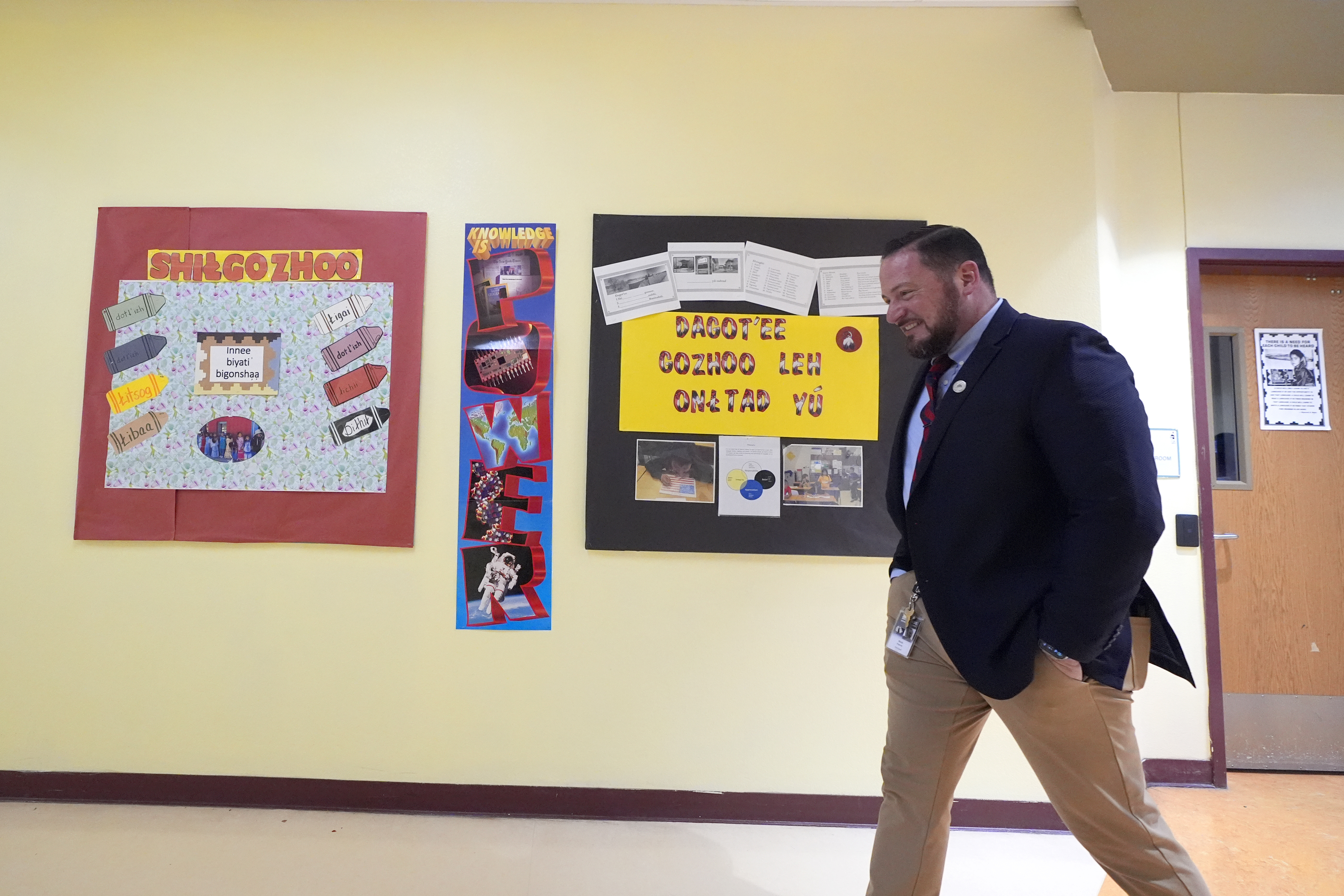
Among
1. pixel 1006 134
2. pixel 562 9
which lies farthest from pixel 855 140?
→ pixel 562 9

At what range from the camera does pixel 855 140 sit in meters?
2.53

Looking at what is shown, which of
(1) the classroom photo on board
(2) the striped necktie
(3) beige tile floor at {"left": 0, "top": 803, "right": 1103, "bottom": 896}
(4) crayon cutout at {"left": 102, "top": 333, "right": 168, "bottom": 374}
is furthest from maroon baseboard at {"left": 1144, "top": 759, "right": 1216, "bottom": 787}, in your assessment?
(4) crayon cutout at {"left": 102, "top": 333, "right": 168, "bottom": 374}

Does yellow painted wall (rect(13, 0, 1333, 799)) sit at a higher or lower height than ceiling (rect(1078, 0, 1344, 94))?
lower

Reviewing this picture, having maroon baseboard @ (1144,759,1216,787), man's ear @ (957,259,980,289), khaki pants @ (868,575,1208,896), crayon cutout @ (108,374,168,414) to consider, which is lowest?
maroon baseboard @ (1144,759,1216,787)

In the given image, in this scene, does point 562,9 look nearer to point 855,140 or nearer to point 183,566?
point 855,140

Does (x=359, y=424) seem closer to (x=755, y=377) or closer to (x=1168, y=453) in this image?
(x=755, y=377)

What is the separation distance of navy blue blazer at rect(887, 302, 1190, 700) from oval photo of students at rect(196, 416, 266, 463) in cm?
213

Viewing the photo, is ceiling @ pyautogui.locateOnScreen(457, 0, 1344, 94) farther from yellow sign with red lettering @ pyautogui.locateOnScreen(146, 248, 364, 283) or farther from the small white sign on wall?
the small white sign on wall

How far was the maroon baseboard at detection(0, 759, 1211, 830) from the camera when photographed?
93.7 inches

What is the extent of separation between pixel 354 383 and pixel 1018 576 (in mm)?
2089

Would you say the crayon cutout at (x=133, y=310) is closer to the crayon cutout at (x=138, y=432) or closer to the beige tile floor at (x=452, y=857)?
the crayon cutout at (x=138, y=432)

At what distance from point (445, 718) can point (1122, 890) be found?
81.4 inches

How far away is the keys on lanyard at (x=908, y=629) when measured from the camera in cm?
147

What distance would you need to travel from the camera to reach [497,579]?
2.45 metres
